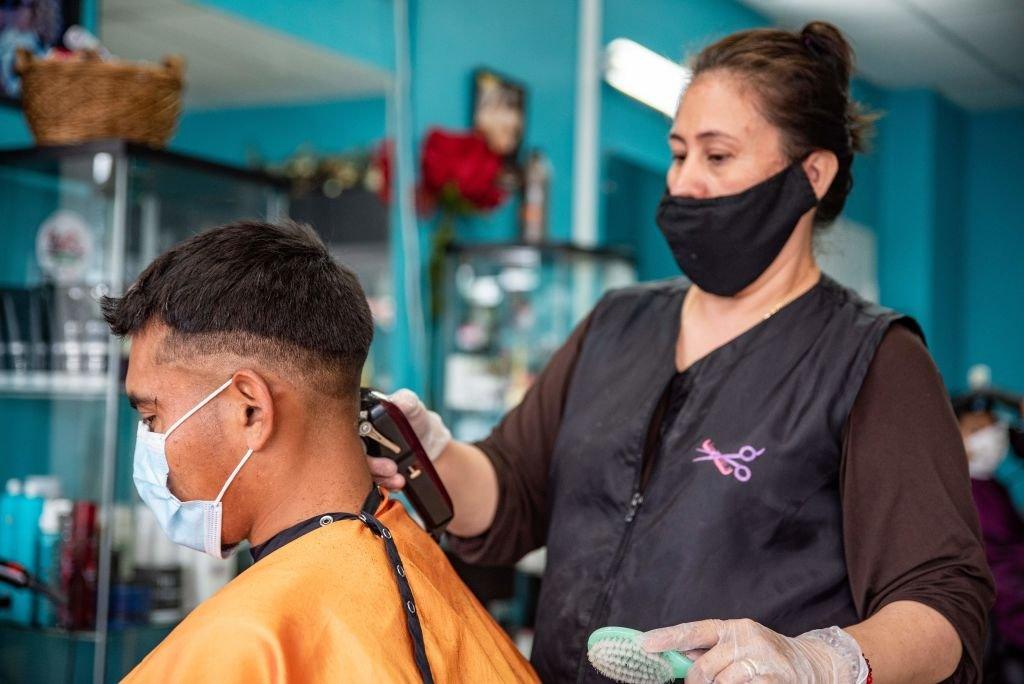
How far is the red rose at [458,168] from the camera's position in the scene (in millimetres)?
4184

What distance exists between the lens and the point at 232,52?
419 cm

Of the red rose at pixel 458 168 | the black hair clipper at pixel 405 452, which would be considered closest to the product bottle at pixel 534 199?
the red rose at pixel 458 168

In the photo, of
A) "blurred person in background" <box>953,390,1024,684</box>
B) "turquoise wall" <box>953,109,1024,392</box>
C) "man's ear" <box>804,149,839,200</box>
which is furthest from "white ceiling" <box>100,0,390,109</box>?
"turquoise wall" <box>953,109,1024,392</box>

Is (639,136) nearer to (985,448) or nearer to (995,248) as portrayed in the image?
(985,448)

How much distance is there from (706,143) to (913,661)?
2.50 feet

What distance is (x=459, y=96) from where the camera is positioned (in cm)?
444

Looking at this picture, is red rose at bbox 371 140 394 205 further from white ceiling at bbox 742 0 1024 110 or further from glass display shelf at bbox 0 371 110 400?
white ceiling at bbox 742 0 1024 110

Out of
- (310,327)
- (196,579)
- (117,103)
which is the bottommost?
Answer: (196,579)

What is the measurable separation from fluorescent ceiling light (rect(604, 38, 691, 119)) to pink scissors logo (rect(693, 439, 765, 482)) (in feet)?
12.5

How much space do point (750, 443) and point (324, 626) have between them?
2.12 ft

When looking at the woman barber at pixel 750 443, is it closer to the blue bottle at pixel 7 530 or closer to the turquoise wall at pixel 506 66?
the blue bottle at pixel 7 530

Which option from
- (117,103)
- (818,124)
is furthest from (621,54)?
(818,124)

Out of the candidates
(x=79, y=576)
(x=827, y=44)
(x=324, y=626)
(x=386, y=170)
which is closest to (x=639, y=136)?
(x=386, y=170)

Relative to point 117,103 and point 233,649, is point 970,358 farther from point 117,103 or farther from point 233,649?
point 233,649
